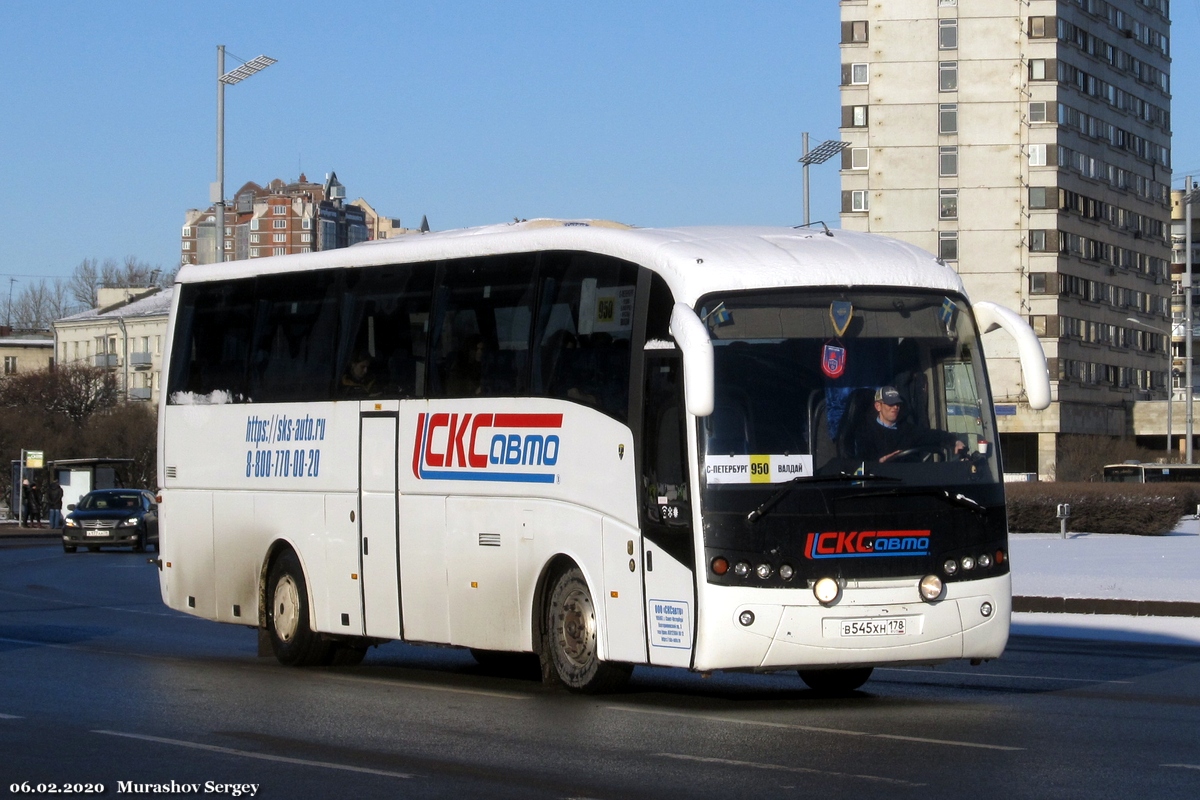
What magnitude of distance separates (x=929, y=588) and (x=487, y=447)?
147 inches

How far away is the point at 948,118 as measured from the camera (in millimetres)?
101812

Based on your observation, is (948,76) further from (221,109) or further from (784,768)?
(784,768)

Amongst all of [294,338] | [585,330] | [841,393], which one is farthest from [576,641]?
[294,338]

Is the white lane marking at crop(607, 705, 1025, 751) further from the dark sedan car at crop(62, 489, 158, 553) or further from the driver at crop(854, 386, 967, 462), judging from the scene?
the dark sedan car at crop(62, 489, 158, 553)

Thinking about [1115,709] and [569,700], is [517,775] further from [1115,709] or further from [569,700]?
[1115,709]

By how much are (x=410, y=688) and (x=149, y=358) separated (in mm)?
125458

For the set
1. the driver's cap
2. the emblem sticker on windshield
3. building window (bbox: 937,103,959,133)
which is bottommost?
the emblem sticker on windshield

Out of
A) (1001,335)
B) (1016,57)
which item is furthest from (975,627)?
(1001,335)

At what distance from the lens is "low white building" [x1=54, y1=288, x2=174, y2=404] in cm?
13375

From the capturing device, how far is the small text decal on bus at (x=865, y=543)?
1216 centimetres

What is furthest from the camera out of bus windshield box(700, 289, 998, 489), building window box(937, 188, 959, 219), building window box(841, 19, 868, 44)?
building window box(937, 188, 959, 219)

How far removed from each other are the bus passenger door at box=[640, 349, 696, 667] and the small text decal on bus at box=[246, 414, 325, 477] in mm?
4331

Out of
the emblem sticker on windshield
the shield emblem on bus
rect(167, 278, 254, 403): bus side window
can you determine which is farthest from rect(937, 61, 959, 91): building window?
the emblem sticker on windshield

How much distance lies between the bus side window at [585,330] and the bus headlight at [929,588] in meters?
2.30
